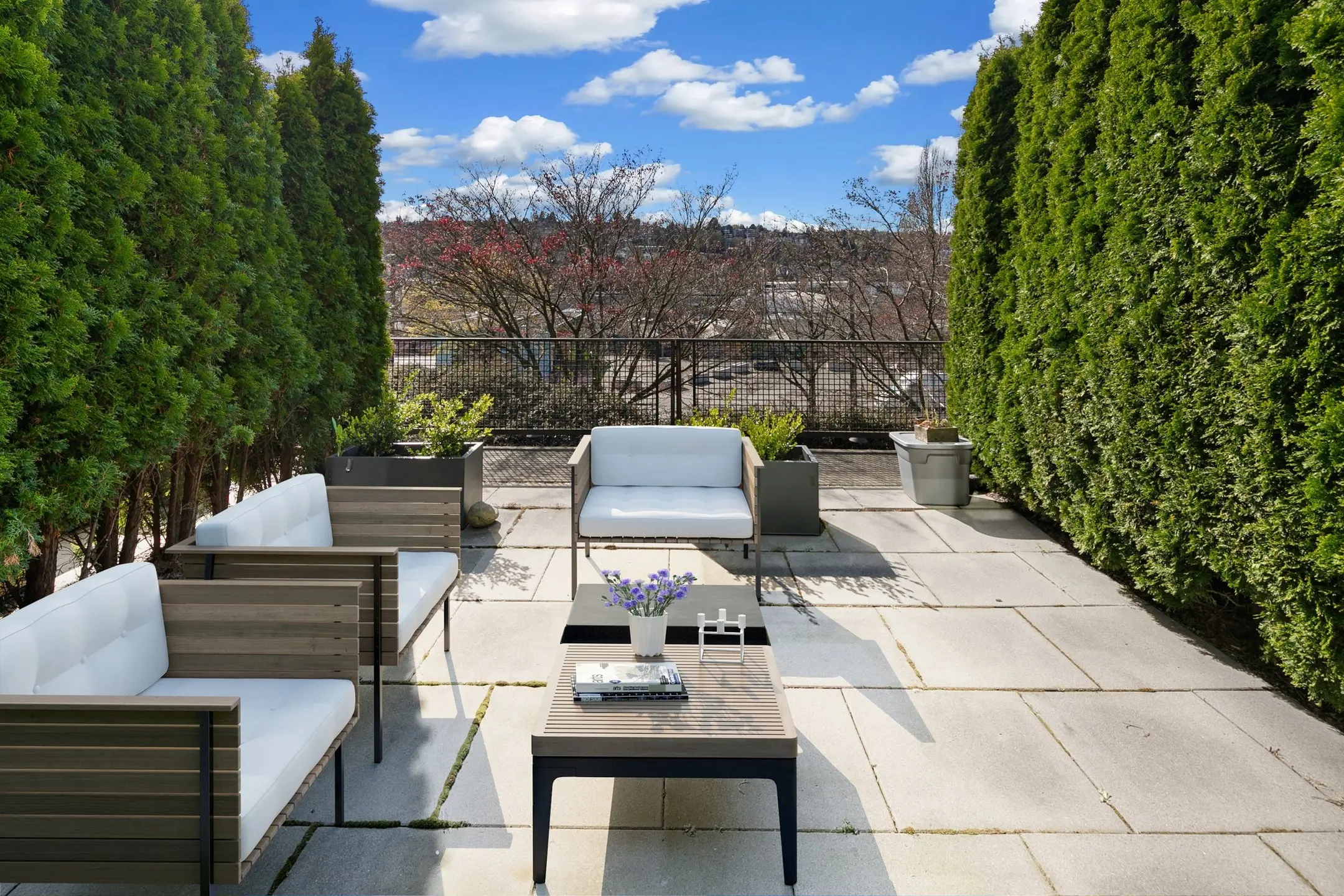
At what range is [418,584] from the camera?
3188 mm

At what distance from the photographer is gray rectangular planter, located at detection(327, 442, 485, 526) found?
531 centimetres

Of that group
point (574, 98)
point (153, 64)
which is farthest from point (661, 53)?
point (153, 64)

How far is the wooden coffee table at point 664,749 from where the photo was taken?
2.06m

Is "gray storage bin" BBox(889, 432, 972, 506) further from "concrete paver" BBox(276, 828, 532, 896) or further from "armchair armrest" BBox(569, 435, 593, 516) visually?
"concrete paver" BBox(276, 828, 532, 896)

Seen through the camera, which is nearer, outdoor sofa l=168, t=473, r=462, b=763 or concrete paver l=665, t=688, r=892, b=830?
concrete paver l=665, t=688, r=892, b=830

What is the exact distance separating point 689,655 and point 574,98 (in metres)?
11.1

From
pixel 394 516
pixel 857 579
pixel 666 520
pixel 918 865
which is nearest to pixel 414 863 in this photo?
pixel 918 865

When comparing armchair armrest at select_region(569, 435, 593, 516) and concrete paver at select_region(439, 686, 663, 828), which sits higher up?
armchair armrest at select_region(569, 435, 593, 516)

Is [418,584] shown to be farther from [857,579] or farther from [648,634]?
[857,579]

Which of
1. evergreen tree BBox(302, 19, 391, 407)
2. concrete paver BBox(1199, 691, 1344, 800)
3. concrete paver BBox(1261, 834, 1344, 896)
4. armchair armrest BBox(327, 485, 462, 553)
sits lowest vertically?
concrete paver BBox(1261, 834, 1344, 896)

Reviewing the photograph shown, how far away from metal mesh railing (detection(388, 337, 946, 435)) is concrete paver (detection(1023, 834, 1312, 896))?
20.9ft

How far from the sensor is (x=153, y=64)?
3.41 meters

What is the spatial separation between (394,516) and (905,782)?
2215 mm

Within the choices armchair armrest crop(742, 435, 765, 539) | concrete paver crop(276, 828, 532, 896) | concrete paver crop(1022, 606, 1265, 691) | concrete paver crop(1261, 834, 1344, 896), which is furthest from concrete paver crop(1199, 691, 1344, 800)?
concrete paver crop(276, 828, 532, 896)
